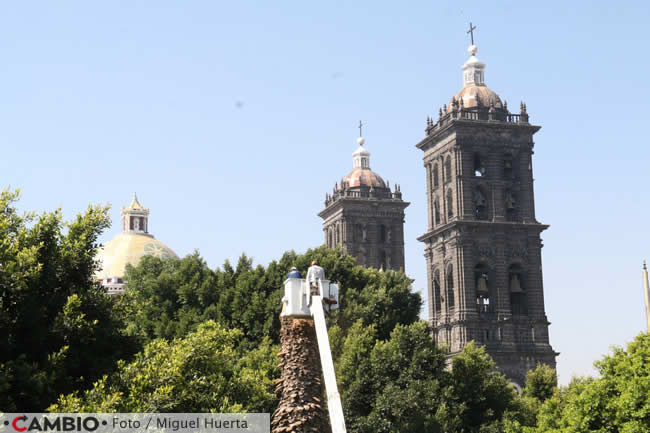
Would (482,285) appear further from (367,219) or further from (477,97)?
(367,219)

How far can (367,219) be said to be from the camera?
3994 inches

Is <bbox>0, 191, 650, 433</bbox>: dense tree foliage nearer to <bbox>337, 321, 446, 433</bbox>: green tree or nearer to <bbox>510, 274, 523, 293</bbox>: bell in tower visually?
<bbox>337, 321, 446, 433</bbox>: green tree

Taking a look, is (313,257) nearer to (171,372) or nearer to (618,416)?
(618,416)

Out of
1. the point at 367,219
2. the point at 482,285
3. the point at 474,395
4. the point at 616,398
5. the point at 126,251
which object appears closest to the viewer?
the point at 616,398

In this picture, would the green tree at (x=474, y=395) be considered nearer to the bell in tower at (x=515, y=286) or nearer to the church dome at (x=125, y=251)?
the bell in tower at (x=515, y=286)

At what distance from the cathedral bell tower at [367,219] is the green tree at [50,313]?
256 ft

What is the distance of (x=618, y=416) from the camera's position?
29125mm

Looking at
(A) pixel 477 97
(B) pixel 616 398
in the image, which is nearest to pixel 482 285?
(A) pixel 477 97

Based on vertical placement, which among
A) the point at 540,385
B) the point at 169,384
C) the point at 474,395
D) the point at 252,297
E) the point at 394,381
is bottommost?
the point at 169,384

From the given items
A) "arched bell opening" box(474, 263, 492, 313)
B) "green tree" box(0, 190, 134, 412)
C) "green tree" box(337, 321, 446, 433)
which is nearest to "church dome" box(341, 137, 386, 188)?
"arched bell opening" box(474, 263, 492, 313)

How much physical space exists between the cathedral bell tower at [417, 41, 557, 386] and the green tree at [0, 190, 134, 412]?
55657mm

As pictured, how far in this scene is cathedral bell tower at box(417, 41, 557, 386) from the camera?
75.7 m

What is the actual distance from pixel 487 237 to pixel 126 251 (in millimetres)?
36682

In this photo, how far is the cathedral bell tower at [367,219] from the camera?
100125 mm
